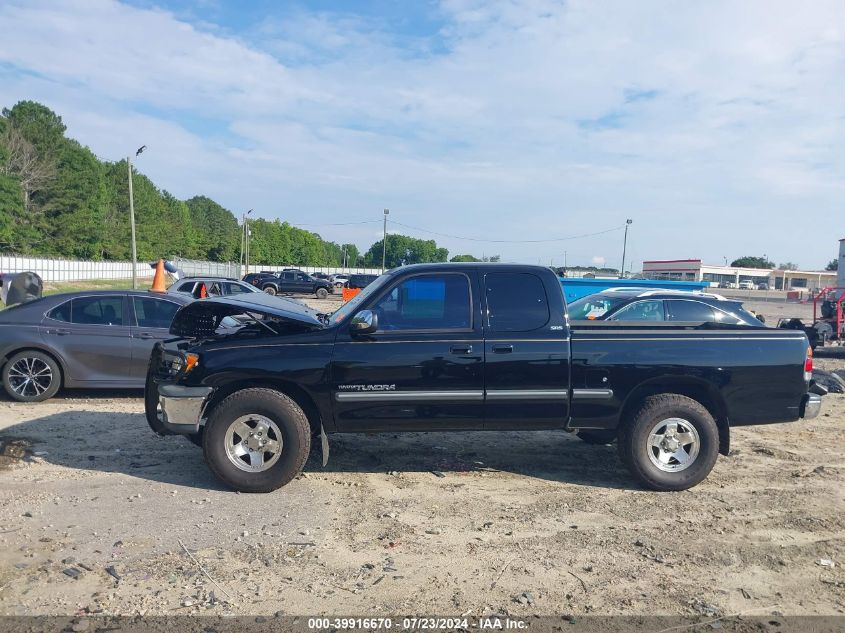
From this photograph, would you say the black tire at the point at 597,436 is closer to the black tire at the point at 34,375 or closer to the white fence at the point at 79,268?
the black tire at the point at 34,375

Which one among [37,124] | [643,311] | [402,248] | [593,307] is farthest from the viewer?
[402,248]

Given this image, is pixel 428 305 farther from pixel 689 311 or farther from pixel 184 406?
pixel 689 311

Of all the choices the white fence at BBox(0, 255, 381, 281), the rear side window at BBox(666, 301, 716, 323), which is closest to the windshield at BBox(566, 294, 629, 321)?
the rear side window at BBox(666, 301, 716, 323)

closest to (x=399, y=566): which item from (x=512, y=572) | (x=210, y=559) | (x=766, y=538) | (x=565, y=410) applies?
(x=512, y=572)

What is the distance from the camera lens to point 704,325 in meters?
6.16

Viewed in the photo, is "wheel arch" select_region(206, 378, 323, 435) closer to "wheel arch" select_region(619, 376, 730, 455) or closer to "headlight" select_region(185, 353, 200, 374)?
"headlight" select_region(185, 353, 200, 374)

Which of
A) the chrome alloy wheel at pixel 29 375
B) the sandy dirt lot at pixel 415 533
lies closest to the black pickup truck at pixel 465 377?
the sandy dirt lot at pixel 415 533

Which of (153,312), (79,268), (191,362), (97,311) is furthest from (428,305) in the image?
(79,268)

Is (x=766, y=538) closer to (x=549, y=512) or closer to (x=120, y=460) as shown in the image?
(x=549, y=512)

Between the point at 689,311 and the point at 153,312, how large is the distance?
8.46 meters

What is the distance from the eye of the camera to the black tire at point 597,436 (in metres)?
6.42

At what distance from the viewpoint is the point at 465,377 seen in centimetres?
543

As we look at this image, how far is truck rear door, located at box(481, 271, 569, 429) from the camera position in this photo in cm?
545

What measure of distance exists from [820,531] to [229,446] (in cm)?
461
